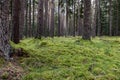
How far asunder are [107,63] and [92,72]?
136 cm

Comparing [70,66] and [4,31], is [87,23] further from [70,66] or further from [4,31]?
[4,31]

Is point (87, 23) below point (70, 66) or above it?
above

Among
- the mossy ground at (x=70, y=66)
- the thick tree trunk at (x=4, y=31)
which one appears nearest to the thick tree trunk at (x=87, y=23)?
the mossy ground at (x=70, y=66)

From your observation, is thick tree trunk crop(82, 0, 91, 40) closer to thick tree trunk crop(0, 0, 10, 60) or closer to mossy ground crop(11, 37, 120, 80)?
mossy ground crop(11, 37, 120, 80)

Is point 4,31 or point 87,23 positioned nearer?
point 4,31

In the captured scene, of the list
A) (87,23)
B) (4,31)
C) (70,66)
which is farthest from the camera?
(87,23)

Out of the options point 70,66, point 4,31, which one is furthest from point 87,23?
point 4,31

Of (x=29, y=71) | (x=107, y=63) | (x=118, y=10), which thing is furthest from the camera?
(x=118, y=10)

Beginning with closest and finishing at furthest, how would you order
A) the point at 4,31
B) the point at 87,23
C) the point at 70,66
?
the point at 4,31, the point at 70,66, the point at 87,23

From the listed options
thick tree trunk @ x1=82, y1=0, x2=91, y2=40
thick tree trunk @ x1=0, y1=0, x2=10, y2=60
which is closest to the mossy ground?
thick tree trunk @ x1=0, y1=0, x2=10, y2=60

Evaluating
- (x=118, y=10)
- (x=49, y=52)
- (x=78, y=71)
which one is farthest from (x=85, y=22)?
(x=118, y=10)

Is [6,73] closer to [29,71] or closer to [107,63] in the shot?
[29,71]

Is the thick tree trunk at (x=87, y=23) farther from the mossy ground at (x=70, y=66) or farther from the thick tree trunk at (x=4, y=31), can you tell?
the thick tree trunk at (x=4, y=31)

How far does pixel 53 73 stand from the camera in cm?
630
